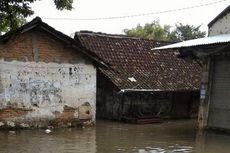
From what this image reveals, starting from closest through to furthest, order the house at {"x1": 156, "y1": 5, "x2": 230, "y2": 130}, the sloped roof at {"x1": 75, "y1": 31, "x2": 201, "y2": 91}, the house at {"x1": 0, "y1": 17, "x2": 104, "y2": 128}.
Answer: the house at {"x1": 0, "y1": 17, "x2": 104, "y2": 128} → the house at {"x1": 156, "y1": 5, "x2": 230, "y2": 130} → the sloped roof at {"x1": 75, "y1": 31, "x2": 201, "y2": 91}

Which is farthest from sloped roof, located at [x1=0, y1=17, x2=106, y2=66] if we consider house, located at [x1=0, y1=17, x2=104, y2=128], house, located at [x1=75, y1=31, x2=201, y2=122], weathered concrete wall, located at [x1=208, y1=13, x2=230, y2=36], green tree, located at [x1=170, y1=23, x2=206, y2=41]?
green tree, located at [x1=170, y1=23, x2=206, y2=41]

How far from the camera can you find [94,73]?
19.2 m

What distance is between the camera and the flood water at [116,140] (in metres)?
13.5

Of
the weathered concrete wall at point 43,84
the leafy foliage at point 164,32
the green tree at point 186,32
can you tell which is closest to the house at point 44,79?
the weathered concrete wall at point 43,84

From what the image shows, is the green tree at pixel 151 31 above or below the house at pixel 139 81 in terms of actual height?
above

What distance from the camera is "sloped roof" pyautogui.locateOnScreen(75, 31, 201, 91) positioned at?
22.5 metres

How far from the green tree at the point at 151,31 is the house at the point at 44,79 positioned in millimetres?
31954

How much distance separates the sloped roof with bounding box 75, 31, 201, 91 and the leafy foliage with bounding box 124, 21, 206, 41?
2379cm

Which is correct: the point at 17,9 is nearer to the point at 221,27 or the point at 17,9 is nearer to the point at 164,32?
the point at 221,27

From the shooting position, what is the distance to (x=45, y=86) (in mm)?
17953

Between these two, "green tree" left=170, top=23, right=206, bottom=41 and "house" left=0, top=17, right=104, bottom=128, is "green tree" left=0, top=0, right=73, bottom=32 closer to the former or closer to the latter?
"house" left=0, top=17, right=104, bottom=128

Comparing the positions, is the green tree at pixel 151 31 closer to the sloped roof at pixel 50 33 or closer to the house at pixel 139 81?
the house at pixel 139 81

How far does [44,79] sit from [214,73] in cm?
723

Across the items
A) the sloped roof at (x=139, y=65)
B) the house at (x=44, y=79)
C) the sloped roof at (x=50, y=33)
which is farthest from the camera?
the sloped roof at (x=139, y=65)
